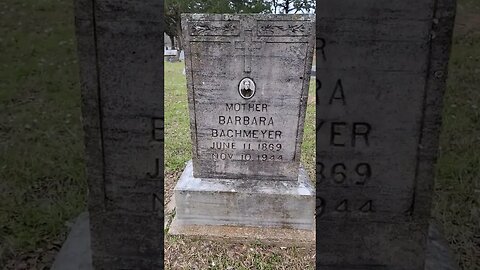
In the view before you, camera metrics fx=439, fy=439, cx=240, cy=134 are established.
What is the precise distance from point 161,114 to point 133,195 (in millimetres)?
342

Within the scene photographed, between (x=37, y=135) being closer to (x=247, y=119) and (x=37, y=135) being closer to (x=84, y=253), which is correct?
(x=247, y=119)

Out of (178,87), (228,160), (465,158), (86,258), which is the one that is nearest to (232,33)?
(228,160)

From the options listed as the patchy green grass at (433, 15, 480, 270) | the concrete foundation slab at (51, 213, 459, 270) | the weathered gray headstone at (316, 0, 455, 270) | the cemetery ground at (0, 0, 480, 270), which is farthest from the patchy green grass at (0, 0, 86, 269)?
the patchy green grass at (433, 15, 480, 270)

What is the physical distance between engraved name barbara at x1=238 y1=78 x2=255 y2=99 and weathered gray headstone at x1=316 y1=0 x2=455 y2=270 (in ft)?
6.32

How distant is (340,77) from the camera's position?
1536 mm

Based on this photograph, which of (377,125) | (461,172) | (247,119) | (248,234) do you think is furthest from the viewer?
(461,172)

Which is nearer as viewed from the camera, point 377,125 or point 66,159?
point 377,125

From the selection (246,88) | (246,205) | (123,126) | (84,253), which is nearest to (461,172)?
(246,205)

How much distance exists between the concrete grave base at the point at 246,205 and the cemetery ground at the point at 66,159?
0.26 meters

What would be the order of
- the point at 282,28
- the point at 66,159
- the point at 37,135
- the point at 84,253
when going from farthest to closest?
the point at 37,135 < the point at 66,159 < the point at 282,28 < the point at 84,253

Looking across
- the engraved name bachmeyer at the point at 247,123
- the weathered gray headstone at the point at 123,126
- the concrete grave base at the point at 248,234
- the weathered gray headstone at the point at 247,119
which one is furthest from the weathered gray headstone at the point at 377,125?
the engraved name bachmeyer at the point at 247,123

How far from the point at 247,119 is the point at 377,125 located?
2083 mm

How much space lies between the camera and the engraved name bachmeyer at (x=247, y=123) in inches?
141

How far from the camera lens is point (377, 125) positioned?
159 cm
